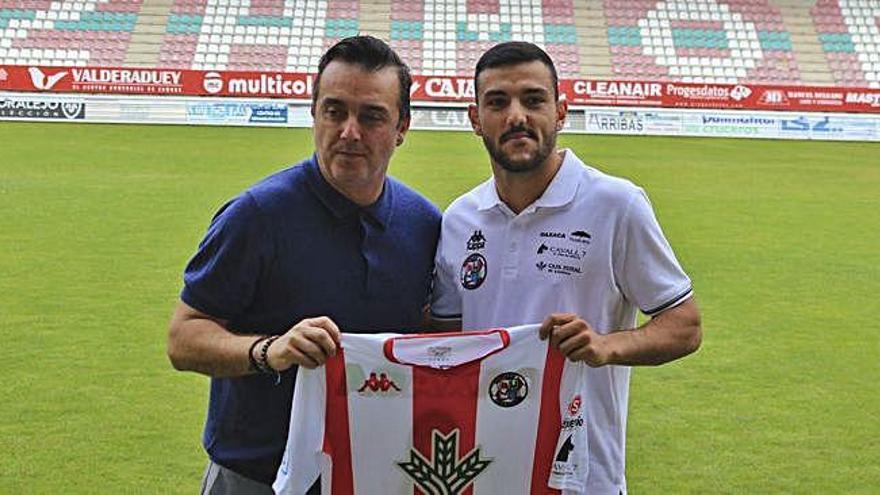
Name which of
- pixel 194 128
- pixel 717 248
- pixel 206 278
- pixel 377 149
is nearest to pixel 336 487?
pixel 206 278

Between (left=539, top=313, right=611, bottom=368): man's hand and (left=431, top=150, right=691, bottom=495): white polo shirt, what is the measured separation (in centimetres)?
21

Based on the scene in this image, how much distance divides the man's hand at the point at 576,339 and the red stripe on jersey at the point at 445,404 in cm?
23

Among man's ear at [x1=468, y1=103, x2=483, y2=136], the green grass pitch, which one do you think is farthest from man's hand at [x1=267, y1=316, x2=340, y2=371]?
the green grass pitch

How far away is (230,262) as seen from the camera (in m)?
3.15

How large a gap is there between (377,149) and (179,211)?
12955 millimetres

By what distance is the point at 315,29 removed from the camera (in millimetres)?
44438

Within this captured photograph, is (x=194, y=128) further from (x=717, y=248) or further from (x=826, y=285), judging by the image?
(x=826, y=285)

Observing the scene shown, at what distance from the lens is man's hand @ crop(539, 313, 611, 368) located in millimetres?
3096

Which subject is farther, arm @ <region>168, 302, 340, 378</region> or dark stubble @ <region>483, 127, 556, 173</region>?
dark stubble @ <region>483, 127, 556, 173</region>

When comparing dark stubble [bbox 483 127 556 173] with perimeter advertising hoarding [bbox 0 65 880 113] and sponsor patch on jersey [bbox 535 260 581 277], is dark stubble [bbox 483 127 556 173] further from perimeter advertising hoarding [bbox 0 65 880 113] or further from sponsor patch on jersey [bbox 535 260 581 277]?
perimeter advertising hoarding [bbox 0 65 880 113]

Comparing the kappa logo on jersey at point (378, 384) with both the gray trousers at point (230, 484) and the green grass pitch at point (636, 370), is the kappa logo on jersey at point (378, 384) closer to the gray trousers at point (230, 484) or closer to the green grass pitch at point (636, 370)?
the gray trousers at point (230, 484)

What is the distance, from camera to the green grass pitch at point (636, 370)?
642 centimetres

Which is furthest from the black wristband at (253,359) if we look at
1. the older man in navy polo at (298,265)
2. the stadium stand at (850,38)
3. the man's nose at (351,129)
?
the stadium stand at (850,38)

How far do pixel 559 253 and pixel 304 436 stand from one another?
87 centimetres
